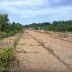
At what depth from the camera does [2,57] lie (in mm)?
15133

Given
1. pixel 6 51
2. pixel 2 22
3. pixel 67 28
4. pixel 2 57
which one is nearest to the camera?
pixel 2 57

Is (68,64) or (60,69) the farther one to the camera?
(68,64)

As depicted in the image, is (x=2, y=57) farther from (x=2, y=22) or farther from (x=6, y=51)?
(x=2, y=22)

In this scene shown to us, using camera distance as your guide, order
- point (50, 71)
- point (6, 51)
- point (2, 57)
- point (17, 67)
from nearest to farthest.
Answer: point (50, 71) < point (17, 67) < point (2, 57) < point (6, 51)

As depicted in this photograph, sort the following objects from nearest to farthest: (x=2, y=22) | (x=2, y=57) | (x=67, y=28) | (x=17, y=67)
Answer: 1. (x=17, y=67)
2. (x=2, y=57)
3. (x=2, y=22)
4. (x=67, y=28)

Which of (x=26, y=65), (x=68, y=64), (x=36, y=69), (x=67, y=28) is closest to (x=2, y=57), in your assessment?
(x=26, y=65)

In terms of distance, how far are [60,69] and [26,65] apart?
2.02 m

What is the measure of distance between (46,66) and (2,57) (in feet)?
8.01

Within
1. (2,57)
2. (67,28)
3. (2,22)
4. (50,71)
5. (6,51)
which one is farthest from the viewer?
Answer: (67,28)

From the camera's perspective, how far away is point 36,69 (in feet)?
44.6

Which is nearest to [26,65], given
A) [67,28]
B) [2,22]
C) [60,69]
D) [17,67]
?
[17,67]

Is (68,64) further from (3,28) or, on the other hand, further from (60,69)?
(3,28)

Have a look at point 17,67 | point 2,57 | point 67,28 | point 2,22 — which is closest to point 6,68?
point 17,67

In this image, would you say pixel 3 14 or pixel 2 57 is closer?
pixel 2 57
